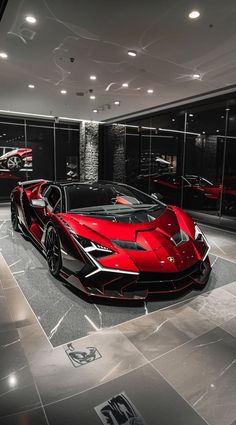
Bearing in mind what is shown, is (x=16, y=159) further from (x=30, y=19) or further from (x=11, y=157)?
(x=30, y=19)

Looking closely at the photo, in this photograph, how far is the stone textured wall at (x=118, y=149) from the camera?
347 inches

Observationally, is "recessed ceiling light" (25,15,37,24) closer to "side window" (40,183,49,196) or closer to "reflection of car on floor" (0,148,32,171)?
"side window" (40,183,49,196)

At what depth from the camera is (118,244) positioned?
2.19m

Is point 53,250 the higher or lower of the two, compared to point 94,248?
lower

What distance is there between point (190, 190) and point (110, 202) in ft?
14.4

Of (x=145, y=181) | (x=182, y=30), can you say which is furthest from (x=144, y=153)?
(x=182, y=30)

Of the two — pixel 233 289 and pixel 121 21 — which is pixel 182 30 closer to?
pixel 121 21

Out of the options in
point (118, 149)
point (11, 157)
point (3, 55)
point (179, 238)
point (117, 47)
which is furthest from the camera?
point (118, 149)

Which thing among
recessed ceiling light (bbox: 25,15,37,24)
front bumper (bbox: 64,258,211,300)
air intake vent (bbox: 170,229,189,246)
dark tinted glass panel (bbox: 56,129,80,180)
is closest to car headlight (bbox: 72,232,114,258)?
front bumper (bbox: 64,258,211,300)

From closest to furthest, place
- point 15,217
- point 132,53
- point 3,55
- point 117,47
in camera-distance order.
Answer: point 117,47
point 132,53
point 3,55
point 15,217

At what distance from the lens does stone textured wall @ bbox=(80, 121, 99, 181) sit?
9.05 meters

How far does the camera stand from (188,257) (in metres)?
2.27

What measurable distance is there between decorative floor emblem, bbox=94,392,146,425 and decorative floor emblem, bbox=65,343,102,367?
12.2 inches

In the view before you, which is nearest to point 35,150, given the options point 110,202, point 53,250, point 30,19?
point 30,19
